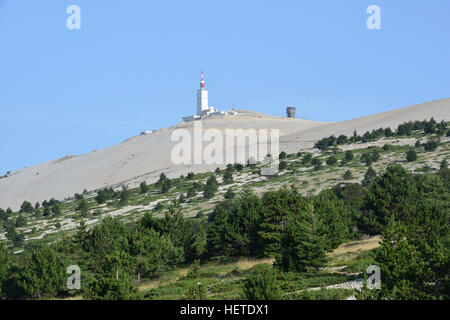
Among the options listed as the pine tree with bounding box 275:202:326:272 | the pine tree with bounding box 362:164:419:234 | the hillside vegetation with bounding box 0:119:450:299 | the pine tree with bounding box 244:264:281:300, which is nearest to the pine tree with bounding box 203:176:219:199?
the hillside vegetation with bounding box 0:119:450:299

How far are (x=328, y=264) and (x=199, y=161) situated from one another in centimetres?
9223

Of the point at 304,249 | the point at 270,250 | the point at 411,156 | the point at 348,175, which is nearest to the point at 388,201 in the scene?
the point at 270,250

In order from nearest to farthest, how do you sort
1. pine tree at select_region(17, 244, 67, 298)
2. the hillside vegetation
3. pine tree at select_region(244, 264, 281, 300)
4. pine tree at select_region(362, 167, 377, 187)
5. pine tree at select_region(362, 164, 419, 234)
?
pine tree at select_region(244, 264, 281, 300)
the hillside vegetation
pine tree at select_region(17, 244, 67, 298)
pine tree at select_region(362, 164, 419, 234)
pine tree at select_region(362, 167, 377, 187)

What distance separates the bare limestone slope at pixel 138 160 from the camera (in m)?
128

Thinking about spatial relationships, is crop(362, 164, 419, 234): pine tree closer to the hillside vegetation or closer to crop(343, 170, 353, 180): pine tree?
the hillside vegetation

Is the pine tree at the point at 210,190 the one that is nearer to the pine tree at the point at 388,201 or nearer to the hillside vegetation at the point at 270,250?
the hillside vegetation at the point at 270,250

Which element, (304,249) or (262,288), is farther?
(304,249)

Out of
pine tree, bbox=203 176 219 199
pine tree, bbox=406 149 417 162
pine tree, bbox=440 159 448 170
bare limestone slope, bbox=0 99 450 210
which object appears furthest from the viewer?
bare limestone slope, bbox=0 99 450 210

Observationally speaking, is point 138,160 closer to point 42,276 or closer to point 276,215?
point 276,215

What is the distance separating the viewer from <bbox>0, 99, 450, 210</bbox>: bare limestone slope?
128 m

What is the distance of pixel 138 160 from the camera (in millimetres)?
150125

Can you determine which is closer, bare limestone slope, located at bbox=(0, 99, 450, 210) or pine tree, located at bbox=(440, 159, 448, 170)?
pine tree, located at bbox=(440, 159, 448, 170)
